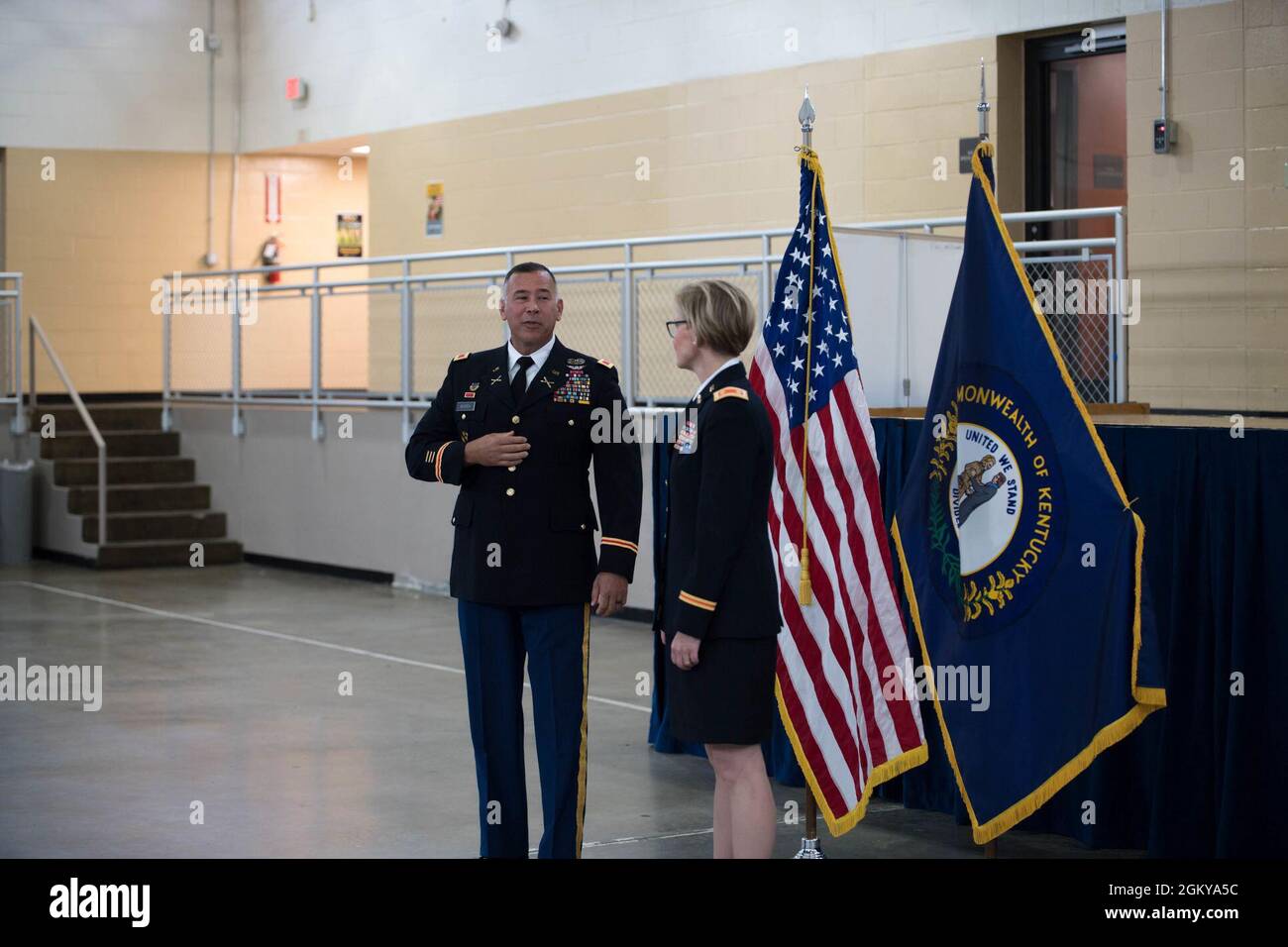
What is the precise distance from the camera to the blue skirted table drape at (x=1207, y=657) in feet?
15.7

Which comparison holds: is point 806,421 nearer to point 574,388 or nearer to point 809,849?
point 574,388

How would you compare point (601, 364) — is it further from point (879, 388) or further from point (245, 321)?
point (245, 321)

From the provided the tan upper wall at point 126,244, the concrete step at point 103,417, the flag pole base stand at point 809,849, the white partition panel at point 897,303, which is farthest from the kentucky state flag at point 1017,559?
the concrete step at point 103,417

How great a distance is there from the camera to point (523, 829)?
4574mm

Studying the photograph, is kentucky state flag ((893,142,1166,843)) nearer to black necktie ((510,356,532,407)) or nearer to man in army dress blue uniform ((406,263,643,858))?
man in army dress blue uniform ((406,263,643,858))

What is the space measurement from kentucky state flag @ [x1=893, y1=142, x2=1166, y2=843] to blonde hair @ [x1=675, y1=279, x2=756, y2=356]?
101cm

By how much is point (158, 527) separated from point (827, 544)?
9.90 m

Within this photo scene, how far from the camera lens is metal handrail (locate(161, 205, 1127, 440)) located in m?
8.29

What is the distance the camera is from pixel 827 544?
16.5ft

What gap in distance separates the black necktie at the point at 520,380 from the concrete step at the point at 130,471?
10.4 meters

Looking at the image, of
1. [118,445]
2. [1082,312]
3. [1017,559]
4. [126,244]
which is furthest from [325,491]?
[1017,559]

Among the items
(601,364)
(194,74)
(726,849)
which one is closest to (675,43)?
(194,74)
